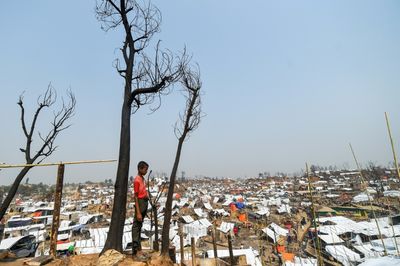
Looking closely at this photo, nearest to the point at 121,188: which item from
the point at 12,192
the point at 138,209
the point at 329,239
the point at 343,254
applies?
the point at 138,209

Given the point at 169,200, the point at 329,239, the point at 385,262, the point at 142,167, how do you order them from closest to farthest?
the point at 385,262, the point at 142,167, the point at 169,200, the point at 329,239

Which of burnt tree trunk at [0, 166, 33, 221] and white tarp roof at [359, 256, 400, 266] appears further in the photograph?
burnt tree trunk at [0, 166, 33, 221]

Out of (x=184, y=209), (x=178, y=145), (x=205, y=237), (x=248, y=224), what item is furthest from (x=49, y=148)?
(x=184, y=209)

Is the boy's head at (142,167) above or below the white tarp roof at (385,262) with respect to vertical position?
above

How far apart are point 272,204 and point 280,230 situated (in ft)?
59.8

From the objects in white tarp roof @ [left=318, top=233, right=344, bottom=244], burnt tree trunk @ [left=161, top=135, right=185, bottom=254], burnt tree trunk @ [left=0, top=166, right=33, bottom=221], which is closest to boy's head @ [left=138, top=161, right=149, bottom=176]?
burnt tree trunk @ [left=0, top=166, right=33, bottom=221]

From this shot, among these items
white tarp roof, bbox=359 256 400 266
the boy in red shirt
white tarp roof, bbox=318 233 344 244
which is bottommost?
white tarp roof, bbox=318 233 344 244

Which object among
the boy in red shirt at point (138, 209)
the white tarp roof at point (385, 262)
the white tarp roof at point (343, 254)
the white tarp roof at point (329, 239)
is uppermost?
the boy in red shirt at point (138, 209)

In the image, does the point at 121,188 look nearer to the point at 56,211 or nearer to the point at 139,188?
the point at 139,188

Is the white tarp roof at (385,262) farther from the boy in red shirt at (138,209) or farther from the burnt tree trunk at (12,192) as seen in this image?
the burnt tree trunk at (12,192)

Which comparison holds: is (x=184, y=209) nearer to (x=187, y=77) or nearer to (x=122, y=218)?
(x=187, y=77)

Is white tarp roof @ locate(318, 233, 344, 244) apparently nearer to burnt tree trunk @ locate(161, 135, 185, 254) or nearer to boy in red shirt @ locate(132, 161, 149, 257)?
burnt tree trunk @ locate(161, 135, 185, 254)

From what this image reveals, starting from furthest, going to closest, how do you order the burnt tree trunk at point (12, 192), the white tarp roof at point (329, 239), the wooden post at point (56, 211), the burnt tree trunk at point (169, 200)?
the white tarp roof at point (329, 239)
the burnt tree trunk at point (169, 200)
the burnt tree trunk at point (12, 192)
the wooden post at point (56, 211)

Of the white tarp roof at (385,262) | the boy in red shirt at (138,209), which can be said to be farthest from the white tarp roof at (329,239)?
the boy in red shirt at (138,209)
